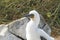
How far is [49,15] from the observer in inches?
260

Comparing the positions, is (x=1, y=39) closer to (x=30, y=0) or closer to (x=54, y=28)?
(x=54, y=28)

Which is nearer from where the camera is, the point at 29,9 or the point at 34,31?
the point at 34,31

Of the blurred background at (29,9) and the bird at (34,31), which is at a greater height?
the blurred background at (29,9)

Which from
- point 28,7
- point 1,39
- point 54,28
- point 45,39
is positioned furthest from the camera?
point 28,7

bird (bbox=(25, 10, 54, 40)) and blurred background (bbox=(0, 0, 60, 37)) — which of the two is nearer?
bird (bbox=(25, 10, 54, 40))

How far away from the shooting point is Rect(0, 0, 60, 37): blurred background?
651 cm

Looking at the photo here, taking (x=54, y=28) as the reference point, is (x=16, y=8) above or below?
above

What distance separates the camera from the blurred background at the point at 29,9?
6.51m

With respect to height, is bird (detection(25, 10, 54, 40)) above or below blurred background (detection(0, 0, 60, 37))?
below

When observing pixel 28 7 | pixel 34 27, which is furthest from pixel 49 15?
pixel 34 27

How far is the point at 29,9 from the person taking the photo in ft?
22.3

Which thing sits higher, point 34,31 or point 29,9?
point 29,9

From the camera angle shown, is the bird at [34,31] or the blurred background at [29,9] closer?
the bird at [34,31]

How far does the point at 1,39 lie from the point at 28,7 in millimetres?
2064
